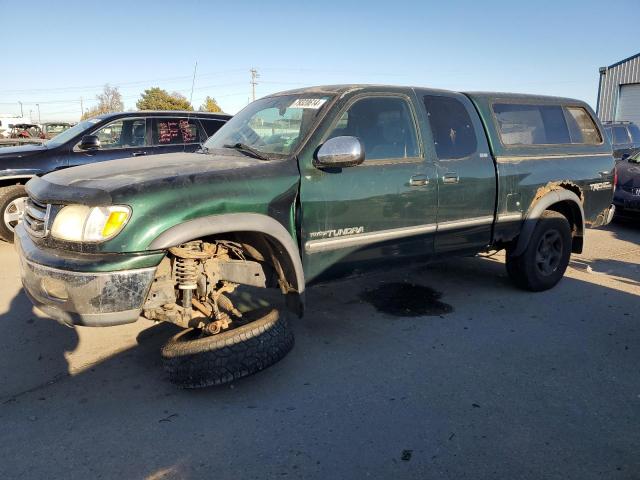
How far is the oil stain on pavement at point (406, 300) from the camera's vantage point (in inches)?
182

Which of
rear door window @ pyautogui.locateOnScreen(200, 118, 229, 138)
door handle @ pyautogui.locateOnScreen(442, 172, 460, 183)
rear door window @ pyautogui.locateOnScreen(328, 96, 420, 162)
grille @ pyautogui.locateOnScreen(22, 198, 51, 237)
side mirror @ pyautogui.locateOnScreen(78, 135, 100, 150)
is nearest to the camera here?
grille @ pyautogui.locateOnScreen(22, 198, 51, 237)

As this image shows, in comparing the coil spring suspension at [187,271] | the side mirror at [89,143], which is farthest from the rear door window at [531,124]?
the side mirror at [89,143]

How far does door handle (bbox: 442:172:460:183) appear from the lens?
4.12m

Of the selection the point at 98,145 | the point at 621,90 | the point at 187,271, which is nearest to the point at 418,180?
the point at 187,271

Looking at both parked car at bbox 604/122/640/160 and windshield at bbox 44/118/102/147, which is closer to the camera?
windshield at bbox 44/118/102/147

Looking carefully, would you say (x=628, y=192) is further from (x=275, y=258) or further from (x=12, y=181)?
(x=12, y=181)

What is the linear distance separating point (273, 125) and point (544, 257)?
318 cm

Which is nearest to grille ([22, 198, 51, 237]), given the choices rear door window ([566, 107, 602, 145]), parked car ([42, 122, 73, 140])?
rear door window ([566, 107, 602, 145])

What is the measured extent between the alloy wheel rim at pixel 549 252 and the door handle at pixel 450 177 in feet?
4.84

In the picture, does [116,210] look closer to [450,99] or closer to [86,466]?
[86,466]

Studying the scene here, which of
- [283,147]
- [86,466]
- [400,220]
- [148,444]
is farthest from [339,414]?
[283,147]

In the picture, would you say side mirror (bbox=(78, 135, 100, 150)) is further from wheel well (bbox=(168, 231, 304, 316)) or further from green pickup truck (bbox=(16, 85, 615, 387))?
wheel well (bbox=(168, 231, 304, 316))

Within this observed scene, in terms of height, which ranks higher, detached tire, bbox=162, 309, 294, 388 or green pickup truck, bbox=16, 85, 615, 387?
green pickup truck, bbox=16, 85, 615, 387

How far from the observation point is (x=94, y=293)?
8.80 feet
